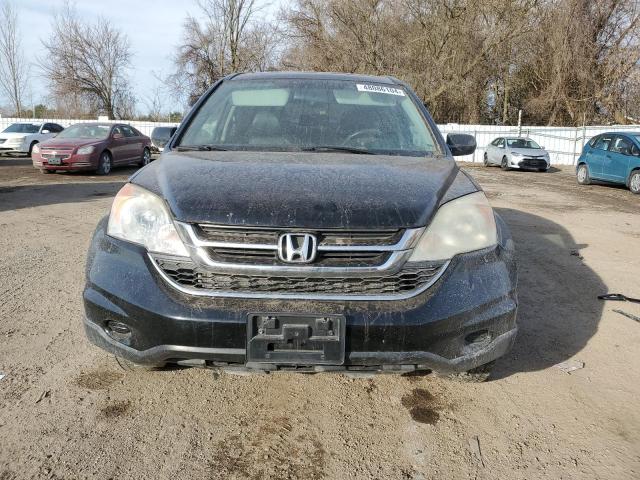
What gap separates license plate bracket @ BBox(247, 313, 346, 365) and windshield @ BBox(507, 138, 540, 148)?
20.5 meters

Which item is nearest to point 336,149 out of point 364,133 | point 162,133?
point 364,133

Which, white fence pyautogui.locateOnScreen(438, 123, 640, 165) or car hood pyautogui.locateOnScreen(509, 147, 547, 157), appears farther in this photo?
white fence pyautogui.locateOnScreen(438, 123, 640, 165)

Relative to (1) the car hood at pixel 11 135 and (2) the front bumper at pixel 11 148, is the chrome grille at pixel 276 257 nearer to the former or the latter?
(2) the front bumper at pixel 11 148

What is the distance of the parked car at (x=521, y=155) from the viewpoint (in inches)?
788

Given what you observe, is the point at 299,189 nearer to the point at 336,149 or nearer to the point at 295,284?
the point at 295,284

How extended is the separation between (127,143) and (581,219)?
39.2 feet

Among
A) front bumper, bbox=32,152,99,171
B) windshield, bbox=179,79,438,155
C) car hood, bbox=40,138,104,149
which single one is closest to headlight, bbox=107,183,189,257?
windshield, bbox=179,79,438,155

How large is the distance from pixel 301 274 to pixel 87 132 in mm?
13786

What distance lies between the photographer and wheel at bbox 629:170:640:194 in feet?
41.8

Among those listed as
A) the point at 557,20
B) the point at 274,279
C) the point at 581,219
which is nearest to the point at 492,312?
the point at 274,279

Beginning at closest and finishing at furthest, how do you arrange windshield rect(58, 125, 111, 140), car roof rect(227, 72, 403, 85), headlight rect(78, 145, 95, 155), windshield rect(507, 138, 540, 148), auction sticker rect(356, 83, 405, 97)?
auction sticker rect(356, 83, 405, 97), car roof rect(227, 72, 403, 85), headlight rect(78, 145, 95, 155), windshield rect(58, 125, 111, 140), windshield rect(507, 138, 540, 148)

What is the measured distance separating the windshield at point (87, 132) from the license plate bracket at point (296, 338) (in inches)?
524

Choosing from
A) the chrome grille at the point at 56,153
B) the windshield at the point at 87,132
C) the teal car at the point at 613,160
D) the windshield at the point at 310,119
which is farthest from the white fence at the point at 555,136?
the windshield at the point at 310,119

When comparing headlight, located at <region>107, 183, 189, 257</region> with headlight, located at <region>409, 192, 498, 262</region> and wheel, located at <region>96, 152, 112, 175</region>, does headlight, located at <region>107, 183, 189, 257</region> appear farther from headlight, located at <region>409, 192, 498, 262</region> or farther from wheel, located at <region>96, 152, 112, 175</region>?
wheel, located at <region>96, 152, 112, 175</region>
